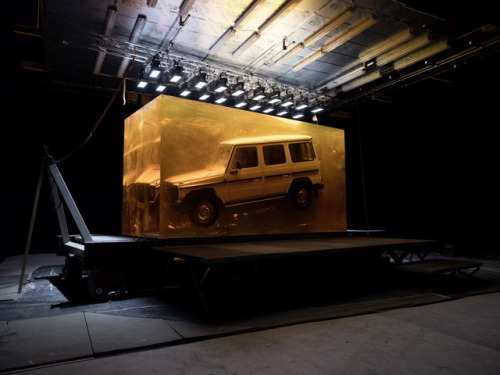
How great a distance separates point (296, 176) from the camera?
764cm

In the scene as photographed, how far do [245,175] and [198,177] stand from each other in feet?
3.21

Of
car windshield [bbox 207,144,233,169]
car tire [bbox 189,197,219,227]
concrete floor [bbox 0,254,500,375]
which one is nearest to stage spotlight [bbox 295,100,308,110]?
car windshield [bbox 207,144,233,169]

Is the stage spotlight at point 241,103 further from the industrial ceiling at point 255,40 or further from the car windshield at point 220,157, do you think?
the car windshield at point 220,157

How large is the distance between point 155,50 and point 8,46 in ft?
11.4

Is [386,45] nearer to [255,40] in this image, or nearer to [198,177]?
[255,40]

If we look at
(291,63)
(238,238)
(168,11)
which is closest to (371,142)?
(291,63)

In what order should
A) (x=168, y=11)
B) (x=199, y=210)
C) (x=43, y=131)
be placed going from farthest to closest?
(x=43, y=131), (x=199, y=210), (x=168, y=11)

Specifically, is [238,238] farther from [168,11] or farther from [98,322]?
[168,11]

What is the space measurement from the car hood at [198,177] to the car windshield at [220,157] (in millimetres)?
90

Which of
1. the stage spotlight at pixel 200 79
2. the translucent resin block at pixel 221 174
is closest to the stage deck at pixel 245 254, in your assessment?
the translucent resin block at pixel 221 174

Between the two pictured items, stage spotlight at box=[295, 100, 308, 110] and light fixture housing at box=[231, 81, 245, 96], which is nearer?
light fixture housing at box=[231, 81, 245, 96]

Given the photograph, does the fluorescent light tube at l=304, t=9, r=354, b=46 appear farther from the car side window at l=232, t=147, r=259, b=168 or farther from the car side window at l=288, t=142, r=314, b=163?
the car side window at l=232, t=147, r=259, b=168

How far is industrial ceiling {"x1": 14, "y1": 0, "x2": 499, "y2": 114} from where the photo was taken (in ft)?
19.1

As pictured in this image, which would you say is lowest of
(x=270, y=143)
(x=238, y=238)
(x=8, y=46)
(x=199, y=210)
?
(x=238, y=238)
